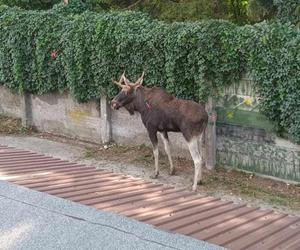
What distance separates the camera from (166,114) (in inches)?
418

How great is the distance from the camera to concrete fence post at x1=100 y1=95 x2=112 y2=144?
13602mm

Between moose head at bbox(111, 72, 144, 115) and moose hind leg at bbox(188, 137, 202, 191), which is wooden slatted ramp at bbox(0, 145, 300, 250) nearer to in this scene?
moose hind leg at bbox(188, 137, 202, 191)

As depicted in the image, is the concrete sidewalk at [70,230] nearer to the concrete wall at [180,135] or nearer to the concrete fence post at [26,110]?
the concrete wall at [180,135]

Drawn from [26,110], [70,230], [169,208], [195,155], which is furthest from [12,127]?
[70,230]

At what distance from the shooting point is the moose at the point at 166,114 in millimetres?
10289

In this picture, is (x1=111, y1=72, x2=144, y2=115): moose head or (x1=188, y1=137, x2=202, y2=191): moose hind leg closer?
(x1=188, y1=137, x2=202, y2=191): moose hind leg

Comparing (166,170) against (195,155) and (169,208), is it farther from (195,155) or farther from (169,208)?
(169,208)

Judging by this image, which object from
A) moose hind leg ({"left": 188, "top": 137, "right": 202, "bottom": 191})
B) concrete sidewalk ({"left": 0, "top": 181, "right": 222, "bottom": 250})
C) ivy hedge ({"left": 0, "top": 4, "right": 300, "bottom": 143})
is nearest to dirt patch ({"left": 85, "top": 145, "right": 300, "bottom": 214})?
moose hind leg ({"left": 188, "top": 137, "right": 202, "bottom": 191})

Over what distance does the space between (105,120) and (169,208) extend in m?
7.90

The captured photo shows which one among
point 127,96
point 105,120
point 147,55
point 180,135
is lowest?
point 180,135

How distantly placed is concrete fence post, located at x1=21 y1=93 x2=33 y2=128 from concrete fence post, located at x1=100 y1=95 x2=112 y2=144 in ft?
9.93

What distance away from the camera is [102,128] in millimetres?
13844

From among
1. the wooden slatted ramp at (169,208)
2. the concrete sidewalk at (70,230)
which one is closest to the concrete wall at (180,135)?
the wooden slatted ramp at (169,208)

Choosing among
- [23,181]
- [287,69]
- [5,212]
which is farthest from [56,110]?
[5,212]
